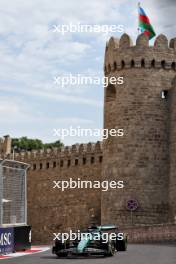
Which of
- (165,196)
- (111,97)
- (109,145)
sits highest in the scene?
(111,97)

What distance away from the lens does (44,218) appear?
4728 centimetres

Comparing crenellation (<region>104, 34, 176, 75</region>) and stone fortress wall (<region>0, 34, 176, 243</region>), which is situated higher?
crenellation (<region>104, 34, 176, 75</region>)

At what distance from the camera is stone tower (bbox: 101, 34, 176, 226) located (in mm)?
35500

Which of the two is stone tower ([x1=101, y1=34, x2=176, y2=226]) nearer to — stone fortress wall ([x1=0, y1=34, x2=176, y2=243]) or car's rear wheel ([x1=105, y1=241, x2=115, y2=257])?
stone fortress wall ([x1=0, y1=34, x2=176, y2=243])

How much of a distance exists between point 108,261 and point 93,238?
208 cm

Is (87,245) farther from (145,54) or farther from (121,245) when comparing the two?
(145,54)

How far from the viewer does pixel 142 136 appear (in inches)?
1416

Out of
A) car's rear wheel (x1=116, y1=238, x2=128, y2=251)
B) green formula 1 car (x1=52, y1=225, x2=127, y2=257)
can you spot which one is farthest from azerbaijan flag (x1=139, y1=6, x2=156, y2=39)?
green formula 1 car (x1=52, y1=225, x2=127, y2=257)

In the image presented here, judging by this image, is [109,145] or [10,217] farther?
[109,145]

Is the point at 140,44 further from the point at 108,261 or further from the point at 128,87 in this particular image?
the point at 108,261

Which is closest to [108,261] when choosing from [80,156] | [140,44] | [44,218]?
[140,44]

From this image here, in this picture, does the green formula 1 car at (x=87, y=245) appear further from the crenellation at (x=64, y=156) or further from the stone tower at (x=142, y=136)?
the crenellation at (x=64, y=156)

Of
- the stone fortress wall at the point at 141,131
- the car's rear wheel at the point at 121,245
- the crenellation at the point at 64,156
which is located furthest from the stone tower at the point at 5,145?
the car's rear wheel at the point at 121,245

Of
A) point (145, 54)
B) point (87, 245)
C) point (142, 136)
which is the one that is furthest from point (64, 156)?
point (87, 245)
